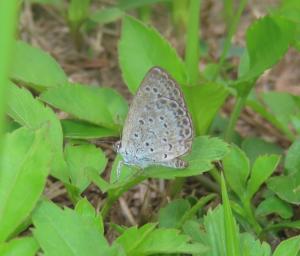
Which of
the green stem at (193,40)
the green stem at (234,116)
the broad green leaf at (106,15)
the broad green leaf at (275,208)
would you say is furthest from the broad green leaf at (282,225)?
the broad green leaf at (106,15)

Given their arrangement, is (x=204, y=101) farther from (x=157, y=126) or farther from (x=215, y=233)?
(x=215, y=233)

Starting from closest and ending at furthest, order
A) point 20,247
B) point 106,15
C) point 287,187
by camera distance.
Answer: point 20,247 → point 287,187 → point 106,15

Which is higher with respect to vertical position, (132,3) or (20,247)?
(132,3)

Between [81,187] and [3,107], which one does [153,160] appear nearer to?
[81,187]

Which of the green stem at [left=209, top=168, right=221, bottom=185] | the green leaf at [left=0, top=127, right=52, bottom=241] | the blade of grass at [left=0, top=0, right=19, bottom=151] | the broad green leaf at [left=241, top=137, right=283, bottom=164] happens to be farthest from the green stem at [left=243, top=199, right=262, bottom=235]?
the blade of grass at [left=0, top=0, right=19, bottom=151]

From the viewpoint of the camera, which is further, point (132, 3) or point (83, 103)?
point (132, 3)

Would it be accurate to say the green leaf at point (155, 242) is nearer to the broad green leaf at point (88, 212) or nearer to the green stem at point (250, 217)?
the broad green leaf at point (88, 212)

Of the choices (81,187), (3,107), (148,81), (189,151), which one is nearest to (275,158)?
(189,151)

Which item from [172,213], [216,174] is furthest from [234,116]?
[172,213]

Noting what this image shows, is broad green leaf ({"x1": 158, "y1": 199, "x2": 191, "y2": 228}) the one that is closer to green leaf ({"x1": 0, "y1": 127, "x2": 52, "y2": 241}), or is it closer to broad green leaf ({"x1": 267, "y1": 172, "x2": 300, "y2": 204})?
broad green leaf ({"x1": 267, "y1": 172, "x2": 300, "y2": 204})
